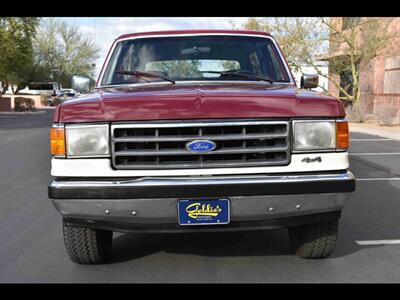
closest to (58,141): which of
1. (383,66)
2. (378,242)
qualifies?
(378,242)

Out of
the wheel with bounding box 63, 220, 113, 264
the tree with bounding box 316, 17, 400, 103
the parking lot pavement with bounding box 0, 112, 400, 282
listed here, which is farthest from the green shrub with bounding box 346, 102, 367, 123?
the wheel with bounding box 63, 220, 113, 264

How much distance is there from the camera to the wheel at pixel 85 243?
13.4 ft

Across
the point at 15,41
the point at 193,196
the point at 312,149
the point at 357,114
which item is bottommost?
the point at 357,114

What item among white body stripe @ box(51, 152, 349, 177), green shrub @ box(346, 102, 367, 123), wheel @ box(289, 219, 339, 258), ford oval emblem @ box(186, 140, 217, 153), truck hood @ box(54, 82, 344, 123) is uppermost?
truck hood @ box(54, 82, 344, 123)

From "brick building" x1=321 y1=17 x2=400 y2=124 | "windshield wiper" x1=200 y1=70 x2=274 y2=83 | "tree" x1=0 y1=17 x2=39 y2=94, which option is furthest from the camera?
"tree" x1=0 y1=17 x2=39 y2=94

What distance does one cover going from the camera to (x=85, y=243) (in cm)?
416

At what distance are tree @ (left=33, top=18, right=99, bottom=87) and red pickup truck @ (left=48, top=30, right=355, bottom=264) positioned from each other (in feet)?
174

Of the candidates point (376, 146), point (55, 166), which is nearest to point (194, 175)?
point (55, 166)

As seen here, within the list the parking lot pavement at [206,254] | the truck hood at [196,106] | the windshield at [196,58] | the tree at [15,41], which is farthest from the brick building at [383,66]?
the truck hood at [196,106]

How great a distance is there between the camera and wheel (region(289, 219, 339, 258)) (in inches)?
165

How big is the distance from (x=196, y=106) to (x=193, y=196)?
608 mm

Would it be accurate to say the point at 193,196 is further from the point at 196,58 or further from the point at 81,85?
the point at 81,85

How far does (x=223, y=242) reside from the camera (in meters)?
4.96

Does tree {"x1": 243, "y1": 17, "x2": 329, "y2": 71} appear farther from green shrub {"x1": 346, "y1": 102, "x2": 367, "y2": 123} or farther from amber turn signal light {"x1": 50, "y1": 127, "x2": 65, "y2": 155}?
amber turn signal light {"x1": 50, "y1": 127, "x2": 65, "y2": 155}
